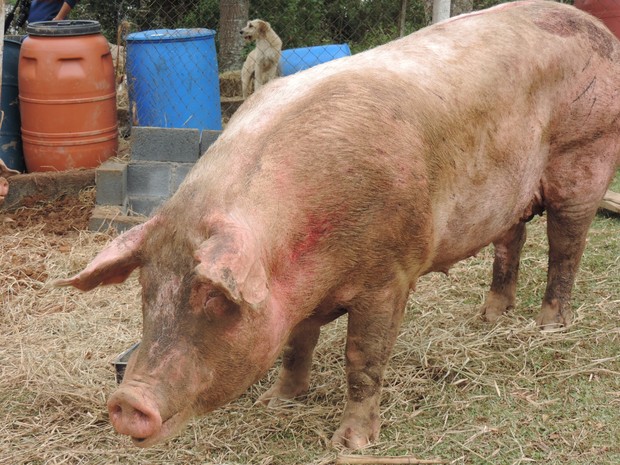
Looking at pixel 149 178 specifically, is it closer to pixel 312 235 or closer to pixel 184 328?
pixel 312 235

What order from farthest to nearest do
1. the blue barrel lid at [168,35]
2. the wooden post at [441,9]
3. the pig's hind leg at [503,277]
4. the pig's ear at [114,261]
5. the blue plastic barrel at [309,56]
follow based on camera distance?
the blue plastic barrel at [309,56]
the blue barrel lid at [168,35]
the wooden post at [441,9]
the pig's hind leg at [503,277]
the pig's ear at [114,261]

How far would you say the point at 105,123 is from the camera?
23.3 feet

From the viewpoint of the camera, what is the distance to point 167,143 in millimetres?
6781

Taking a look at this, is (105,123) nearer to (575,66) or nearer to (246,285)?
(575,66)

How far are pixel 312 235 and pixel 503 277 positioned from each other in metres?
2.12

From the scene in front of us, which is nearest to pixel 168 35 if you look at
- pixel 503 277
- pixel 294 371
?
pixel 503 277

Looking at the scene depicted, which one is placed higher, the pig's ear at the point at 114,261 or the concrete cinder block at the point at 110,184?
the pig's ear at the point at 114,261

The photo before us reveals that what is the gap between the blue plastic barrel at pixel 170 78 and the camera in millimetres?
7098

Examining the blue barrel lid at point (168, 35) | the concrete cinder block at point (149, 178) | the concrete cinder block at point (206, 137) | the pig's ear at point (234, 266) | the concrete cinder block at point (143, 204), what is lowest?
the concrete cinder block at point (143, 204)

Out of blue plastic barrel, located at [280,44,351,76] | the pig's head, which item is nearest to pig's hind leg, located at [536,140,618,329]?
the pig's head

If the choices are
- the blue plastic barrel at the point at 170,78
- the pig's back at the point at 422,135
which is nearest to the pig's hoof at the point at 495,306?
the pig's back at the point at 422,135

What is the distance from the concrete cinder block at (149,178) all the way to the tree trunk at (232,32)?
4.89m

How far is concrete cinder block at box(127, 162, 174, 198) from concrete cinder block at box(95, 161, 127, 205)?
3.9 inches

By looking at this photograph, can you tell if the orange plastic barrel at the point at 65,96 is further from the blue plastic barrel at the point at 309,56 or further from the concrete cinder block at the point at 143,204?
the blue plastic barrel at the point at 309,56
